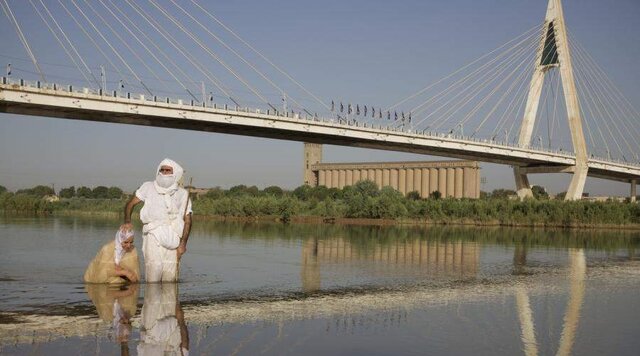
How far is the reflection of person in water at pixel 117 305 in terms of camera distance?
969 centimetres

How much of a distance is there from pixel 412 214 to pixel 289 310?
50180 millimetres

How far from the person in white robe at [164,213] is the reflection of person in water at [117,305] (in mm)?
774

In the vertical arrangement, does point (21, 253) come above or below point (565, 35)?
below

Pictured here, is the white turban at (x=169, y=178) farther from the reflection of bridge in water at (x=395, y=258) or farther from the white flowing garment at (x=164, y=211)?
the reflection of bridge in water at (x=395, y=258)

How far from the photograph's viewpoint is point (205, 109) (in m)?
42.1

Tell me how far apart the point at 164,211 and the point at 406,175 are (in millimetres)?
114460

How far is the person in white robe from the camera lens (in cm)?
1254

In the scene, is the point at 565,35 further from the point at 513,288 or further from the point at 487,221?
the point at 513,288

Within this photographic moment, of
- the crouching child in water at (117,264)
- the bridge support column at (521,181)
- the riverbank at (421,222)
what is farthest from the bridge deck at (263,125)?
the crouching child in water at (117,264)

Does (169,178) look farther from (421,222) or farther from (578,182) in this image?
(578,182)

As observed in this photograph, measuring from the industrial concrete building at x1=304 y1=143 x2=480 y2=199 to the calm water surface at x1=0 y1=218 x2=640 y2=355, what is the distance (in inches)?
3557

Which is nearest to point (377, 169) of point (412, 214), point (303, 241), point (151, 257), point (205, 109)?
point (412, 214)

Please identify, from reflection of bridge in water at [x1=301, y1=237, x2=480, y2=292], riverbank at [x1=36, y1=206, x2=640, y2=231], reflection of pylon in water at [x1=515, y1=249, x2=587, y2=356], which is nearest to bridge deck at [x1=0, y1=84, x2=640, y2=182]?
riverbank at [x1=36, y1=206, x2=640, y2=231]

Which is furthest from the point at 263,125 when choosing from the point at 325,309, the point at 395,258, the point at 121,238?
the point at 325,309
